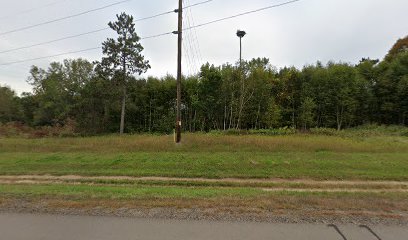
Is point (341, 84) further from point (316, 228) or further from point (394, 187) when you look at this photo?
point (316, 228)

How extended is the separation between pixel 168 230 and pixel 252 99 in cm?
3133

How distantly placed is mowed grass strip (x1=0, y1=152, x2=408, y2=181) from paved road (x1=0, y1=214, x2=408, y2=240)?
6011 mm

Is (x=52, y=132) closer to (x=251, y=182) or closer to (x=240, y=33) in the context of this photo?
(x=240, y=33)

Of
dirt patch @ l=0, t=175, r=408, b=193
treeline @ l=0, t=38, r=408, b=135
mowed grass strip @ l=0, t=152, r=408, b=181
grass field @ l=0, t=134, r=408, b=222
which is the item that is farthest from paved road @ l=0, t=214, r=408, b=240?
treeline @ l=0, t=38, r=408, b=135

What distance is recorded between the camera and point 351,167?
11734 mm

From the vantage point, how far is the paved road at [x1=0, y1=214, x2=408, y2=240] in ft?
14.5

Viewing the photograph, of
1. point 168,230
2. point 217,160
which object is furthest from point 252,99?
point 168,230

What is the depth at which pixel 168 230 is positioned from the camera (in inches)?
185

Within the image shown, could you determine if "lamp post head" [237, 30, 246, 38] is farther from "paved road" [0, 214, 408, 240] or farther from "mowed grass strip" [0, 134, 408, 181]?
"paved road" [0, 214, 408, 240]

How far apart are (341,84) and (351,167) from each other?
28142 millimetres

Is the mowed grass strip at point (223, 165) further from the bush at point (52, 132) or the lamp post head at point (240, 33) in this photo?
the lamp post head at point (240, 33)

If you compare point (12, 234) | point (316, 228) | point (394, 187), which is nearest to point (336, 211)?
point (316, 228)

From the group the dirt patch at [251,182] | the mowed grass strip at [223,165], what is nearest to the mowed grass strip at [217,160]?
the mowed grass strip at [223,165]

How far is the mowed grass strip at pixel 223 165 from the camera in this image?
11.0m
